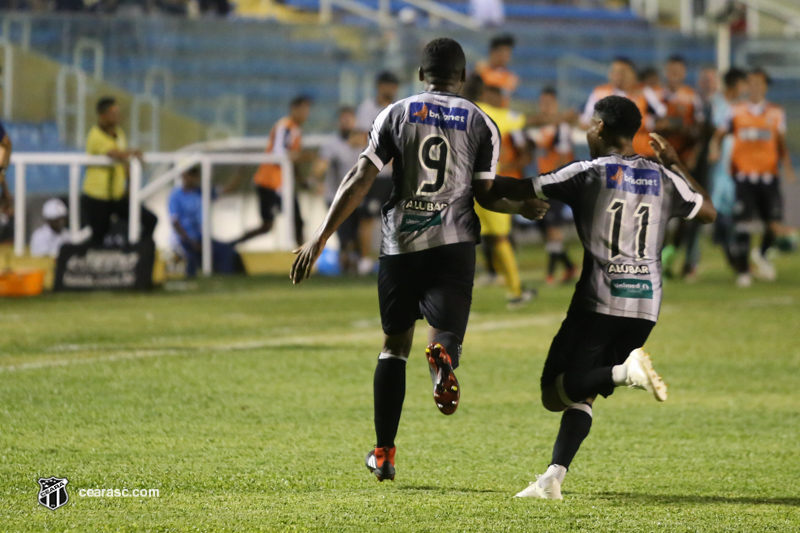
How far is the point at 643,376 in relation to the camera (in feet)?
15.1

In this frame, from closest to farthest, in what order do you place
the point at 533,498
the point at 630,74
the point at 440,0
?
1. the point at 533,498
2. the point at 630,74
3. the point at 440,0

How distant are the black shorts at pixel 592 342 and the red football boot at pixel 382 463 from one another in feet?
2.30

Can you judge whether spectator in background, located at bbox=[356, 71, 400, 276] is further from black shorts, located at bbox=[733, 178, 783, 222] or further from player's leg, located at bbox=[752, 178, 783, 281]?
player's leg, located at bbox=[752, 178, 783, 281]

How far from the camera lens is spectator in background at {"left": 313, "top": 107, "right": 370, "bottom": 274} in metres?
16.5

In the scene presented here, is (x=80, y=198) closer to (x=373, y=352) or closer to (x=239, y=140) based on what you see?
(x=239, y=140)

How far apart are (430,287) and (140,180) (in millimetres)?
11341

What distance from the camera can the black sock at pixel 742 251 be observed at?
1491 cm

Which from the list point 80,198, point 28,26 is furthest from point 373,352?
point 28,26

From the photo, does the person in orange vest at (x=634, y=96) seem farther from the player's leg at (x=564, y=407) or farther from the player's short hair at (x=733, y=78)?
the player's leg at (x=564, y=407)

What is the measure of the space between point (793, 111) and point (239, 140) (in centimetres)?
1261

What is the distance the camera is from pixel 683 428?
6.60 meters

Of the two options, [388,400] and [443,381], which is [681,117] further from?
[443,381]

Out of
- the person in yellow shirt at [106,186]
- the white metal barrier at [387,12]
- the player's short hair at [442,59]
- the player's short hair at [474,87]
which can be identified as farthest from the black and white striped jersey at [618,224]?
the white metal barrier at [387,12]

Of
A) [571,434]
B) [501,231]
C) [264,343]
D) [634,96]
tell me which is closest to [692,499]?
[571,434]
